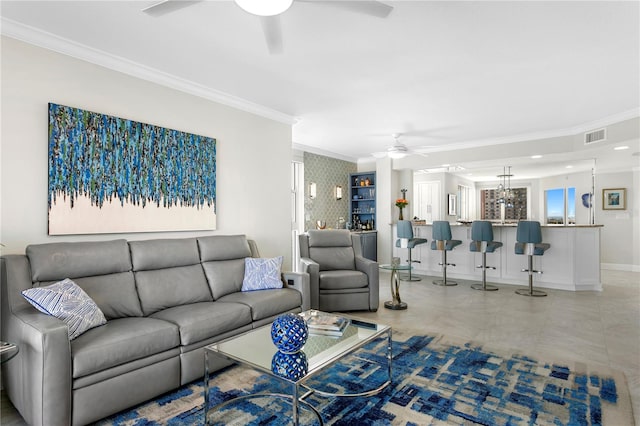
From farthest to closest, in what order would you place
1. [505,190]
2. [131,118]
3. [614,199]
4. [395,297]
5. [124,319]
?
Answer: 1. [505,190]
2. [614,199]
3. [395,297]
4. [131,118]
5. [124,319]

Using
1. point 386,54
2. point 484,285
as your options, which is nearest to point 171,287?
point 386,54

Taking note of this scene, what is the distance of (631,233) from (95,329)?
9770 mm

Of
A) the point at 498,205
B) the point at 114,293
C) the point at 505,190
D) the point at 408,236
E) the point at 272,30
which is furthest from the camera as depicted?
the point at 498,205

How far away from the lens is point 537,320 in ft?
13.0

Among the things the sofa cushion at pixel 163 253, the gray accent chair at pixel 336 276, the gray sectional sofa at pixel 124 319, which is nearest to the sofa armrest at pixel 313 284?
the gray accent chair at pixel 336 276

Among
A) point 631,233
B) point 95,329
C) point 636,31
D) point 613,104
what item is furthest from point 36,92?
point 631,233

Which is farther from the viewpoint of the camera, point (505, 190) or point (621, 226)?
point (505, 190)

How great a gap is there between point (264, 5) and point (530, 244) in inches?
204

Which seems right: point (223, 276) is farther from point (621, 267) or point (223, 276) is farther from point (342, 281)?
point (621, 267)

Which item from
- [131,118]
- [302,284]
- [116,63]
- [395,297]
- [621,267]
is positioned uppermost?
[116,63]

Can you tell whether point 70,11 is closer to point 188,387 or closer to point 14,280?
point 14,280

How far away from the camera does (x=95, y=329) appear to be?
2.25 m

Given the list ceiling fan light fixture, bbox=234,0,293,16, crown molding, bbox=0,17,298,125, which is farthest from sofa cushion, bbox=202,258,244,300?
ceiling fan light fixture, bbox=234,0,293,16

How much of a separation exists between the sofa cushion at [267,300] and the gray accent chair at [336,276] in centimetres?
42
